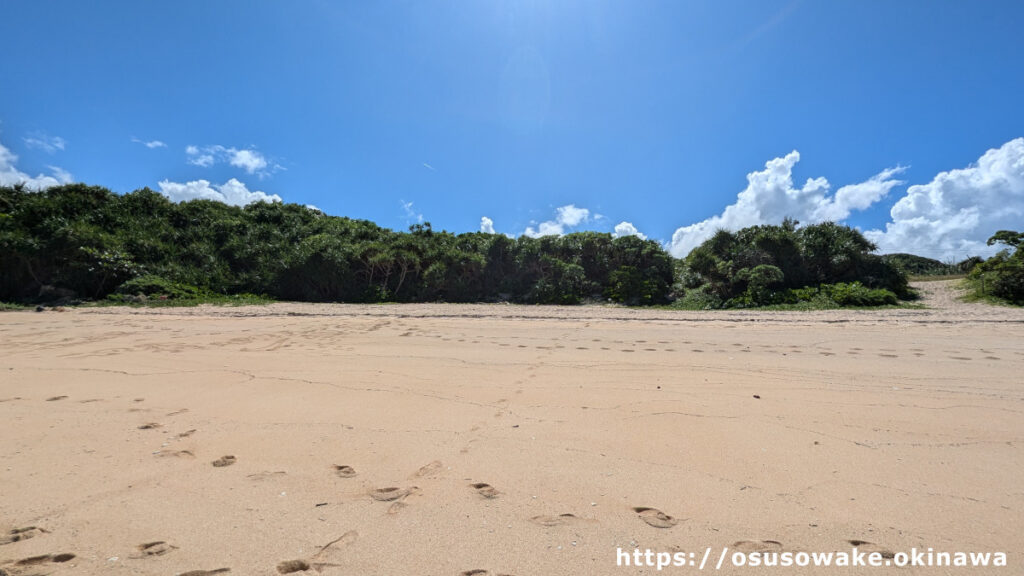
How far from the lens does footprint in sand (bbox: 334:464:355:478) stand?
212 cm

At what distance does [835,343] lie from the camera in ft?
18.8

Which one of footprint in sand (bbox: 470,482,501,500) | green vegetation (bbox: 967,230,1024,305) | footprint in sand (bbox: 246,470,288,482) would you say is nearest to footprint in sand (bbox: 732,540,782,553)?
footprint in sand (bbox: 470,482,501,500)

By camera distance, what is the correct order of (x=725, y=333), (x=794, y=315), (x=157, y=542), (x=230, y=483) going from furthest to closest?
(x=794, y=315)
(x=725, y=333)
(x=230, y=483)
(x=157, y=542)

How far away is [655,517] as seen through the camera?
1765 millimetres

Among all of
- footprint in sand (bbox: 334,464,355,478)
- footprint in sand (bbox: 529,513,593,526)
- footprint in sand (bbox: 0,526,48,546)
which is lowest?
footprint in sand (bbox: 0,526,48,546)

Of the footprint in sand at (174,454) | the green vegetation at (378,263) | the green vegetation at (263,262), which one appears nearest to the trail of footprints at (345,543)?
the footprint in sand at (174,454)

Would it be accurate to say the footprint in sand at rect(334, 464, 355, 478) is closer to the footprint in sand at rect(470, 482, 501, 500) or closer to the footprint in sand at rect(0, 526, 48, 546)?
the footprint in sand at rect(470, 482, 501, 500)

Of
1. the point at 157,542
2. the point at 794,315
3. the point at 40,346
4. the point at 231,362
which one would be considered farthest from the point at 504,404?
the point at 794,315

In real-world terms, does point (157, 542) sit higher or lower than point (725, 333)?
lower

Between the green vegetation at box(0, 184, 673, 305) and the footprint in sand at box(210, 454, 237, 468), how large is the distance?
12.1 meters

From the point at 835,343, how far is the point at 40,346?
34.6ft

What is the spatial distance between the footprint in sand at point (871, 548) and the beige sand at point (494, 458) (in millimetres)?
38

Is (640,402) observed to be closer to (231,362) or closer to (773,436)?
(773,436)

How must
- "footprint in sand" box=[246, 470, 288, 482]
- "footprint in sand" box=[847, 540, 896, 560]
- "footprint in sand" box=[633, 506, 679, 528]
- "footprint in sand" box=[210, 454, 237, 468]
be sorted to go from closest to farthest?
"footprint in sand" box=[847, 540, 896, 560] < "footprint in sand" box=[633, 506, 679, 528] < "footprint in sand" box=[246, 470, 288, 482] < "footprint in sand" box=[210, 454, 237, 468]
